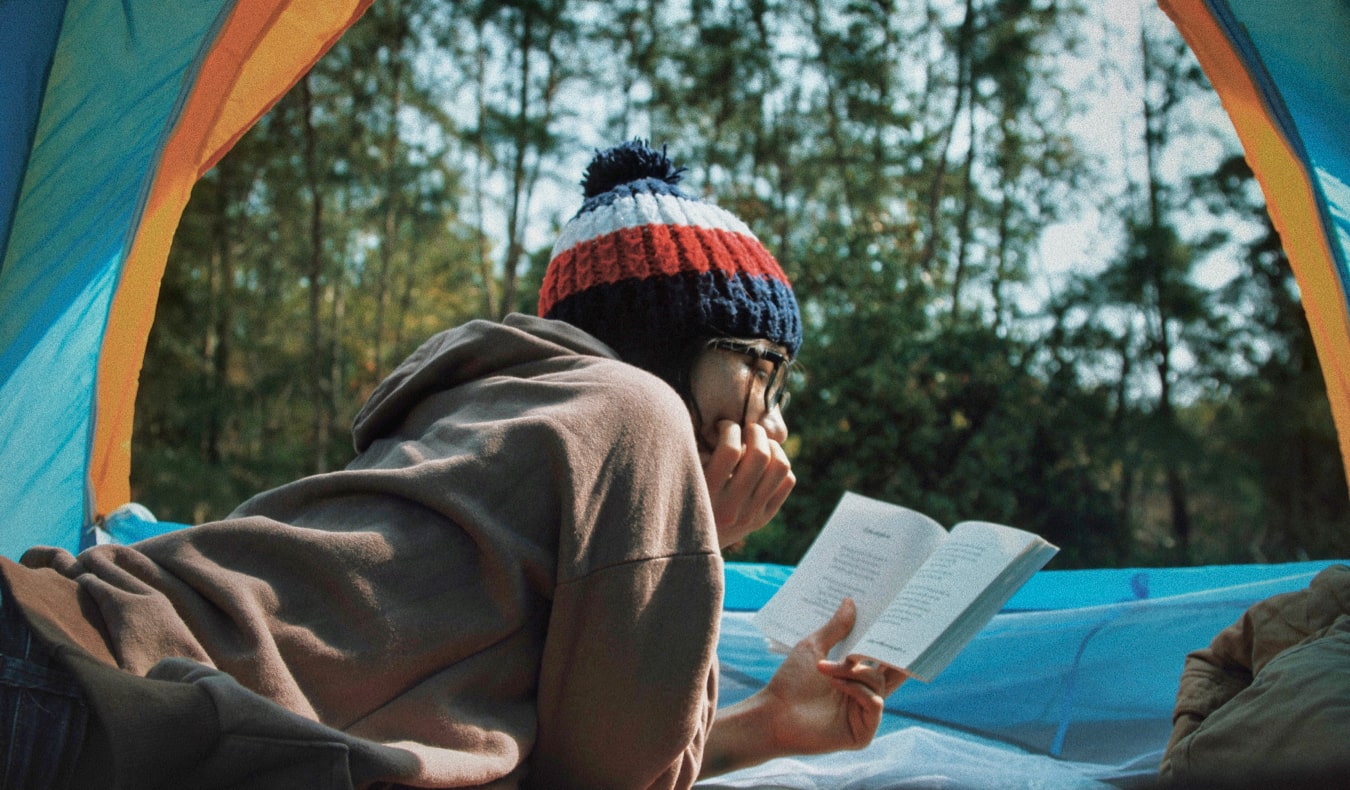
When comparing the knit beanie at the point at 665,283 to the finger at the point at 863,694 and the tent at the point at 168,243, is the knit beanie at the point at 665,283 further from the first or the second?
the tent at the point at 168,243

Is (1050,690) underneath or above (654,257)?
underneath

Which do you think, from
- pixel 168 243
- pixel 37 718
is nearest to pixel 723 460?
pixel 37 718

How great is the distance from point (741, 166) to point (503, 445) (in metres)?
9.13

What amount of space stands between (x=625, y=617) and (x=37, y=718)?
0.47 meters

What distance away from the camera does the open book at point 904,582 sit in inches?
55.5

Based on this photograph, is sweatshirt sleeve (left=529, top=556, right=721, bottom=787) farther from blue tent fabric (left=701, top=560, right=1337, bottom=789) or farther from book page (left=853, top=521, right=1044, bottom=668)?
blue tent fabric (left=701, top=560, right=1337, bottom=789)

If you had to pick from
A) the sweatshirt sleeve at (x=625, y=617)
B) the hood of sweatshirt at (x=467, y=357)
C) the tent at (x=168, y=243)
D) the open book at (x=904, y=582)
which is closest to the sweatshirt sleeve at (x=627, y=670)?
the sweatshirt sleeve at (x=625, y=617)

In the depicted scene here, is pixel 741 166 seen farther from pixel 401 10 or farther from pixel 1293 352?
pixel 1293 352

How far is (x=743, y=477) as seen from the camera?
1.39 meters

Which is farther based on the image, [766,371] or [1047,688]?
[1047,688]

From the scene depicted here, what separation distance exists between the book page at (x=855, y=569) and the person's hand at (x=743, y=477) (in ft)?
0.84

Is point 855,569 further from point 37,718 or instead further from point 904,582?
point 37,718

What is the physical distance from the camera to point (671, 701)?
3.35 feet

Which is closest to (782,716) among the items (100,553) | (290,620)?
(290,620)
